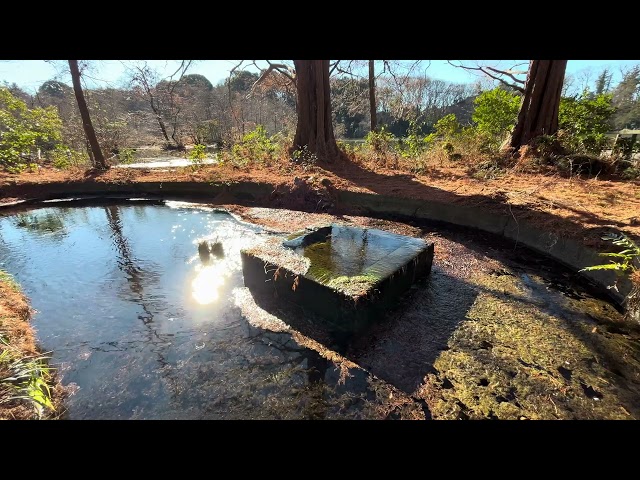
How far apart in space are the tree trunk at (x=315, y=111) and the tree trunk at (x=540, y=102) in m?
5.00

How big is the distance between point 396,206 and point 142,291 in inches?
185

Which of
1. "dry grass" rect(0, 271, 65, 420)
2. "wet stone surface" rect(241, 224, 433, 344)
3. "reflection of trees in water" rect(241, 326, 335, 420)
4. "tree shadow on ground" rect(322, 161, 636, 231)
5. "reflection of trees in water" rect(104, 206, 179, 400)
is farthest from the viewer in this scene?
"tree shadow on ground" rect(322, 161, 636, 231)

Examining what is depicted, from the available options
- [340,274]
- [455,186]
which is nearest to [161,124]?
[455,186]

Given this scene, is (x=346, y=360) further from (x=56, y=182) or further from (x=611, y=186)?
(x=56, y=182)

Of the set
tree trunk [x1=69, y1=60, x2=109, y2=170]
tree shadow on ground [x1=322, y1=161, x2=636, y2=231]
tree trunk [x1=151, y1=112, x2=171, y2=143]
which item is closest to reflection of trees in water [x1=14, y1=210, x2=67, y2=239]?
tree trunk [x1=69, y1=60, x2=109, y2=170]

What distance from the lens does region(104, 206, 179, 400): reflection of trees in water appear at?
2.56 metres

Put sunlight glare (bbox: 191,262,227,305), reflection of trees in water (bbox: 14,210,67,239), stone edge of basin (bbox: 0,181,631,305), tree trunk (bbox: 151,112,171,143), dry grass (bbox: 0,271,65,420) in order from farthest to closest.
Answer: tree trunk (bbox: 151,112,171,143) → reflection of trees in water (bbox: 14,210,67,239) → stone edge of basin (bbox: 0,181,631,305) → sunlight glare (bbox: 191,262,227,305) → dry grass (bbox: 0,271,65,420)

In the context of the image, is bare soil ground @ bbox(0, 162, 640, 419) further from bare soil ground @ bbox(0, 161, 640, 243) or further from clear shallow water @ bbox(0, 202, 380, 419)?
clear shallow water @ bbox(0, 202, 380, 419)

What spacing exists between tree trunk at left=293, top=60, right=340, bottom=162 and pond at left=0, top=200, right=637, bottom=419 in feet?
16.9

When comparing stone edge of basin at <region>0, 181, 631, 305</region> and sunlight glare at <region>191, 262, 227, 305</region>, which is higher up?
stone edge of basin at <region>0, 181, 631, 305</region>

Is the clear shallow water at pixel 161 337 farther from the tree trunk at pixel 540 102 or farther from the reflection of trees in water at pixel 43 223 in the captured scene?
the tree trunk at pixel 540 102

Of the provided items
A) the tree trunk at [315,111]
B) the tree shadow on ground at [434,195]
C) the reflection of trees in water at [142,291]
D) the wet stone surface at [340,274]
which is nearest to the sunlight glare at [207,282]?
the wet stone surface at [340,274]

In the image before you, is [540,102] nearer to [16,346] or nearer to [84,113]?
[16,346]

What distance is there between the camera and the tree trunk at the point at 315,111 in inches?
343
